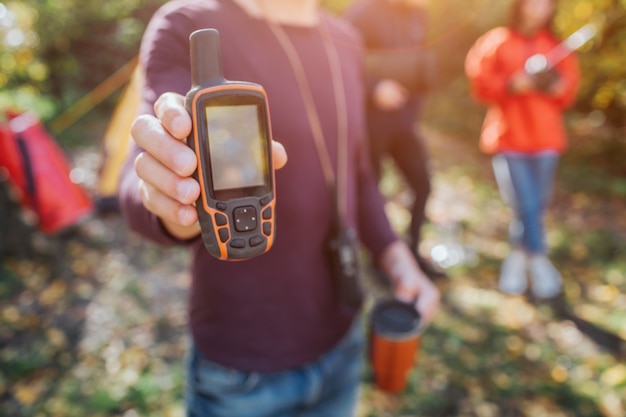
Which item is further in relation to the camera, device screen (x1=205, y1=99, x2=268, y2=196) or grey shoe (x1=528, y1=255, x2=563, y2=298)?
grey shoe (x1=528, y1=255, x2=563, y2=298)

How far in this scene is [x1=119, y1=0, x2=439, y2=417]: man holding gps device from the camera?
1.01m

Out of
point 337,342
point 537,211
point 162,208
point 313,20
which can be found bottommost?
point 537,211

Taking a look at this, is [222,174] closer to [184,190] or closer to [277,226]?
[184,190]

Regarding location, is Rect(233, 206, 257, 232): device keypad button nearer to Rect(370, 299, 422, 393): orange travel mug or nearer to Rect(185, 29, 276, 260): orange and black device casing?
Rect(185, 29, 276, 260): orange and black device casing

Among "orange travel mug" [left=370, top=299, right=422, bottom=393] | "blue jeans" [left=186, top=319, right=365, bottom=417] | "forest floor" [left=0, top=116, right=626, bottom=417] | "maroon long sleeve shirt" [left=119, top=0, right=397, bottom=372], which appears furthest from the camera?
"forest floor" [left=0, top=116, right=626, bottom=417]

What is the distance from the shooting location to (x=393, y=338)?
1.67 m

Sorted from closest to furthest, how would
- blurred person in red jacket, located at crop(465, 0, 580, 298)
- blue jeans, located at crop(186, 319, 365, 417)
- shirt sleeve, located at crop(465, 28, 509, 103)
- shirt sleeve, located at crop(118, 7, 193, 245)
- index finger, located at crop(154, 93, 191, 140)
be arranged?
1. index finger, located at crop(154, 93, 191, 140)
2. shirt sleeve, located at crop(118, 7, 193, 245)
3. blue jeans, located at crop(186, 319, 365, 417)
4. blurred person in red jacket, located at crop(465, 0, 580, 298)
5. shirt sleeve, located at crop(465, 28, 509, 103)

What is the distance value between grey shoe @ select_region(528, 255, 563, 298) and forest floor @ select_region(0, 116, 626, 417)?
9 cm

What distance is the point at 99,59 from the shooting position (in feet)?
26.2

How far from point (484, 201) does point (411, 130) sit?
2670 millimetres

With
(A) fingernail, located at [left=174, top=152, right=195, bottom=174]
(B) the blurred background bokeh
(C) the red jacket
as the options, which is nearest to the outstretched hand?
(A) fingernail, located at [left=174, top=152, right=195, bottom=174]

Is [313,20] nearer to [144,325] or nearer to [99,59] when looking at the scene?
[144,325]

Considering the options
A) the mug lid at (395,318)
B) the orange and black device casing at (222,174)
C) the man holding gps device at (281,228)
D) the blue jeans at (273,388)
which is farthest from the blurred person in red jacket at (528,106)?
the orange and black device casing at (222,174)

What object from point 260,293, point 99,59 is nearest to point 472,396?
point 260,293
